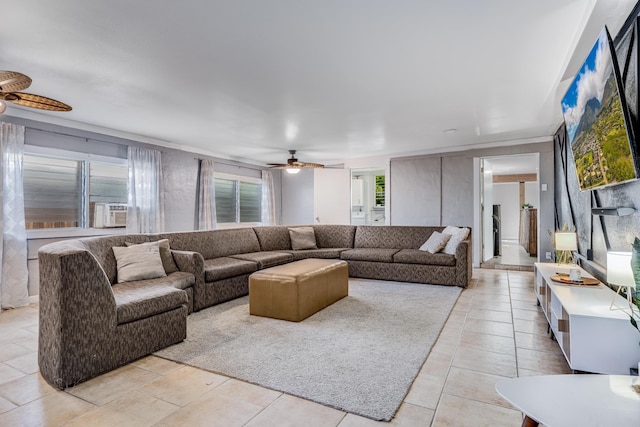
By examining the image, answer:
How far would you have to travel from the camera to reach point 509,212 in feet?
39.1

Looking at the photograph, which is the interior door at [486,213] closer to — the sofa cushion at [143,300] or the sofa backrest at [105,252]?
the sofa cushion at [143,300]

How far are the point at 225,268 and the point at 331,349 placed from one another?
1862mm

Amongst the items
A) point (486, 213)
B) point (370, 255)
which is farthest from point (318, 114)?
point (486, 213)

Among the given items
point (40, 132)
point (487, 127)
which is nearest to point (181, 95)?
point (40, 132)

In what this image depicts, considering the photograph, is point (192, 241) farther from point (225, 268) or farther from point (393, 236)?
point (393, 236)

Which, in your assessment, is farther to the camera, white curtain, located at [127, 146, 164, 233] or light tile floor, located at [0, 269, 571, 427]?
white curtain, located at [127, 146, 164, 233]

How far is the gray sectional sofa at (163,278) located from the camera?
6.75 feet

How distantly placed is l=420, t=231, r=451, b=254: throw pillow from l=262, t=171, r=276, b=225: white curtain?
13.5 ft

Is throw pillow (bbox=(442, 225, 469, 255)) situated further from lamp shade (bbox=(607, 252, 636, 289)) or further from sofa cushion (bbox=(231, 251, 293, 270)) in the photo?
lamp shade (bbox=(607, 252, 636, 289))

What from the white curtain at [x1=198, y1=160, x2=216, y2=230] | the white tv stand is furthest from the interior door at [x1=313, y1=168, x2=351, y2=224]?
the white tv stand

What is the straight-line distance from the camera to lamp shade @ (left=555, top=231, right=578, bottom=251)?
3178mm

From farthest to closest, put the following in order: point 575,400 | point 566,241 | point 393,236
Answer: point 393,236 → point 566,241 → point 575,400

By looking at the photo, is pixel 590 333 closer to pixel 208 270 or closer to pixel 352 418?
pixel 352 418

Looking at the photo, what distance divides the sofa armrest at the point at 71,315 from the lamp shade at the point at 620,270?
307cm
